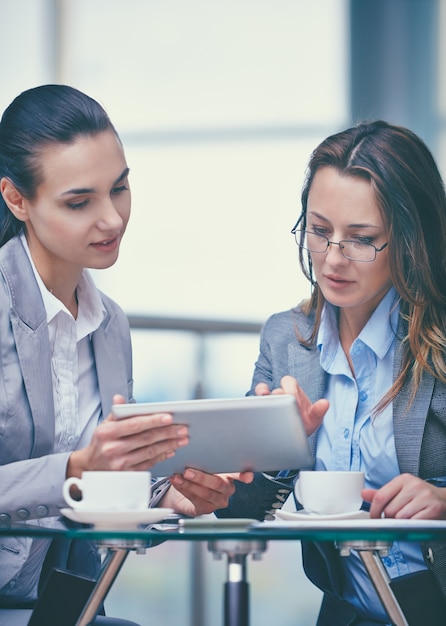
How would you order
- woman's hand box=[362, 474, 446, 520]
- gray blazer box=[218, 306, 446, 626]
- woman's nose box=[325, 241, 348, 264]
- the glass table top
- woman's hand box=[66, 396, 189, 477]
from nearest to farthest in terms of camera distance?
1. the glass table top
2. woman's hand box=[66, 396, 189, 477]
3. woman's hand box=[362, 474, 446, 520]
4. gray blazer box=[218, 306, 446, 626]
5. woman's nose box=[325, 241, 348, 264]

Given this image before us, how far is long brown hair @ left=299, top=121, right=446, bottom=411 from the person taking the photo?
5.98 feet

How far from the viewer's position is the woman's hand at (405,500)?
56.6 inches

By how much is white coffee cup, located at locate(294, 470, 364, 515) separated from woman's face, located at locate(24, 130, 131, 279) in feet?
2.30

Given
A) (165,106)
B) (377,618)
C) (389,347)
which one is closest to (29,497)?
(377,618)

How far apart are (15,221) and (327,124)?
2103mm

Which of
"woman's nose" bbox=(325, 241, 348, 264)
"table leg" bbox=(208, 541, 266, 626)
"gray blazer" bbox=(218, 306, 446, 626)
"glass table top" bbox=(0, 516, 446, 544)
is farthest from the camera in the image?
"woman's nose" bbox=(325, 241, 348, 264)

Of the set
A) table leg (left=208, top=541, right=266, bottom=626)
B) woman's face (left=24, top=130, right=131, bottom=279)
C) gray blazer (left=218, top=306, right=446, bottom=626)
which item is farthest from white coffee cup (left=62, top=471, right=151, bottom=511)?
woman's face (left=24, top=130, right=131, bottom=279)

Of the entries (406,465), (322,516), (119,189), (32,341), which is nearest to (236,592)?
(322,516)

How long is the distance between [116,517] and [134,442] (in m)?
0.20

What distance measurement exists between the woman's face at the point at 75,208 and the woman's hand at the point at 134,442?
52 cm

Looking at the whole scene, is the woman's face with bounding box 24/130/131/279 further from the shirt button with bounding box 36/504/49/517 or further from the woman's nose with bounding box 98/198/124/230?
the shirt button with bounding box 36/504/49/517

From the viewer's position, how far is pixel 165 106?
3758mm

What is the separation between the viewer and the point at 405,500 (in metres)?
1.45

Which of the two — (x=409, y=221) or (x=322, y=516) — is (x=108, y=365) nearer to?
(x=409, y=221)
